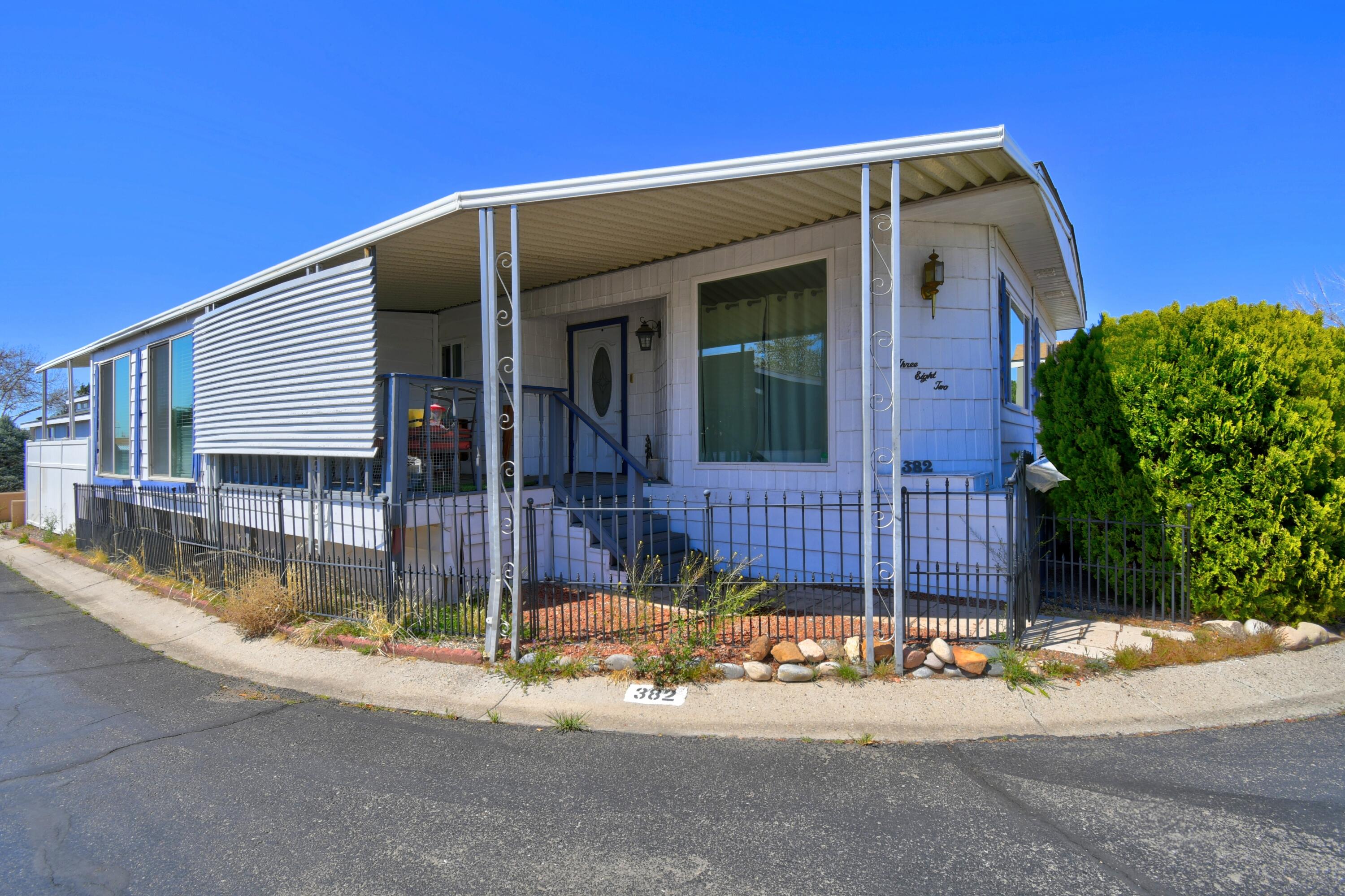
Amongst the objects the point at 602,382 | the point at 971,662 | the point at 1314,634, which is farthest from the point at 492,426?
the point at 1314,634

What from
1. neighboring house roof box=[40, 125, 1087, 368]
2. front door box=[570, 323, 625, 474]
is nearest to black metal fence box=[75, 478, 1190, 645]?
front door box=[570, 323, 625, 474]

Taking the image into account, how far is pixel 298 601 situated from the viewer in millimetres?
6266

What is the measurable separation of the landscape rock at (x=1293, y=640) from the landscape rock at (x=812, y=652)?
3.25m

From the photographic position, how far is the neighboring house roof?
4613 mm

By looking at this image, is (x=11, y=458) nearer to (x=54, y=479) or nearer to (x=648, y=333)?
(x=54, y=479)

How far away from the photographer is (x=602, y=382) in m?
9.89

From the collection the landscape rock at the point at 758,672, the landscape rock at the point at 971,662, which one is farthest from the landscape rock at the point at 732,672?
the landscape rock at the point at 971,662

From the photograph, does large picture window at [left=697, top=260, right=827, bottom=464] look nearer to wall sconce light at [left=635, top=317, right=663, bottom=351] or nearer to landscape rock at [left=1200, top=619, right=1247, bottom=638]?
wall sconce light at [left=635, top=317, right=663, bottom=351]

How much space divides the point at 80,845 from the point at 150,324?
9.67m

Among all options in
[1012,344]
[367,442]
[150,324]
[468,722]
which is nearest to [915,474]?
[1012,344]

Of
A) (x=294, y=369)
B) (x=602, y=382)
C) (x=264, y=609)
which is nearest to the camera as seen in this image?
(x=264, y=609)

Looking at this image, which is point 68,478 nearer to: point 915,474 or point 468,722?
point 468,722

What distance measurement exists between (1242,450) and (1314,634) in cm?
137

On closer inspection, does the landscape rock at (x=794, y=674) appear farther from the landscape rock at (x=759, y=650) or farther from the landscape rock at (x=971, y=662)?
the landscape rock at (x=971, y=662)
